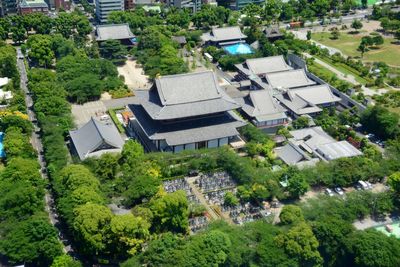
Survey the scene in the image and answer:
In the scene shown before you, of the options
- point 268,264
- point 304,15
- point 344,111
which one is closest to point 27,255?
point 268,264

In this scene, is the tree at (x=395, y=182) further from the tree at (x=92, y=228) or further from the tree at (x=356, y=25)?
the tree at (x=356, y=25)

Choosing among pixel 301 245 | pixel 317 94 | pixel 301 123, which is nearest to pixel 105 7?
pixel 317 94

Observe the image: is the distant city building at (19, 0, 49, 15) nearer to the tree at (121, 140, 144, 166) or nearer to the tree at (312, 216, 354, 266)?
the tree at (121, 140, 144, 166)

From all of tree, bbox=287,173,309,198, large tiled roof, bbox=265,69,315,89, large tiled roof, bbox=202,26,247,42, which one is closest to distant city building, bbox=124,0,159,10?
large tiled roof, bbox=202,26,247,42

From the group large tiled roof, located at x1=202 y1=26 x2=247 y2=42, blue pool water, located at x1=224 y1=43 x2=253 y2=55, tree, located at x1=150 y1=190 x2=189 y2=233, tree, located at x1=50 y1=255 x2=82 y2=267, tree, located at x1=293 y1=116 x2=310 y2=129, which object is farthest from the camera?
large tiled roof, located at x1=202 y1=26 x2=247 y2=42

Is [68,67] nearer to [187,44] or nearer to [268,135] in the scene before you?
[187,44]

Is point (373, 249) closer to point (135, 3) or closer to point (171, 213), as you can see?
point (171, 213)
